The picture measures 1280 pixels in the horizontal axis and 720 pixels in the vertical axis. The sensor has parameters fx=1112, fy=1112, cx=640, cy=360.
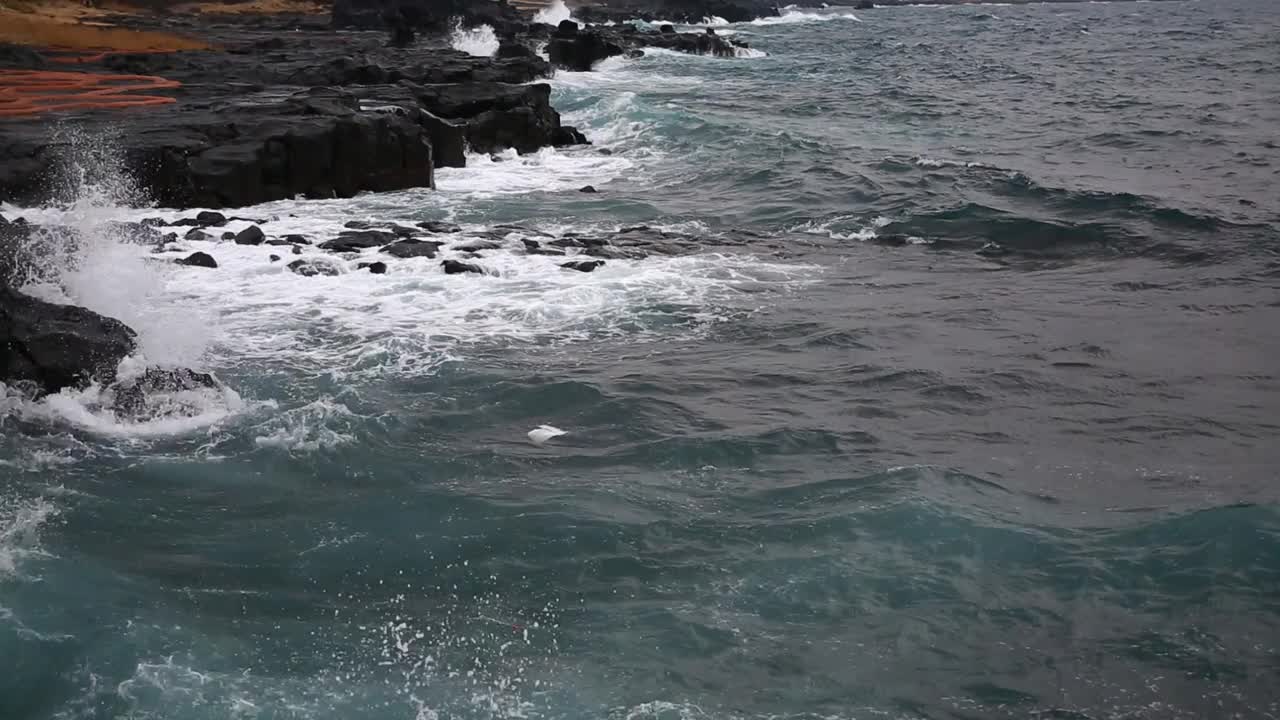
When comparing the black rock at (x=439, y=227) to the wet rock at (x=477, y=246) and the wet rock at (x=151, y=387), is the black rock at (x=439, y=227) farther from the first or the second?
the wet rock at (x=151, y=387)

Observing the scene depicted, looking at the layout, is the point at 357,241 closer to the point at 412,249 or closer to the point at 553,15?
the point at 412,249

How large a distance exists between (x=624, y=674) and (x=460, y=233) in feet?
39.4

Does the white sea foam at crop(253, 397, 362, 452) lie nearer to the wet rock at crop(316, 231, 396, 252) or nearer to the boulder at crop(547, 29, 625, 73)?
the wet rock at crop(316, 231, 396, 252)

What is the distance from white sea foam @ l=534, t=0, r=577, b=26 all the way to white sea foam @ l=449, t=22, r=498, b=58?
47.2ft

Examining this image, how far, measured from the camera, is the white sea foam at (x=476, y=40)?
55.9 m

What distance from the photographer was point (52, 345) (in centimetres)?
1043

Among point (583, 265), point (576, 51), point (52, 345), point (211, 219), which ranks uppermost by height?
point (576, 51)

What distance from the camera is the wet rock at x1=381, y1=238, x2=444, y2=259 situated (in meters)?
16.2

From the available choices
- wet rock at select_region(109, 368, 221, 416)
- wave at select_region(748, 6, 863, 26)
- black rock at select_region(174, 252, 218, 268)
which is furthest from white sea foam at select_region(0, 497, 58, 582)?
wave at select_region(748, 6, 863, 26)

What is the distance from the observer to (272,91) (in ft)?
88.2

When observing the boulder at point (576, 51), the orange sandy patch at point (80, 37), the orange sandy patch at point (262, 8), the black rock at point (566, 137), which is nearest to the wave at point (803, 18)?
the orange sandy patch at point (262, 8)

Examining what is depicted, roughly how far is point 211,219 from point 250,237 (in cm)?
167

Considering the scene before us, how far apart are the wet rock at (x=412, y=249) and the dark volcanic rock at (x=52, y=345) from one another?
18.4 ft

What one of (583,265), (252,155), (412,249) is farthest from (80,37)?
(583,265)
